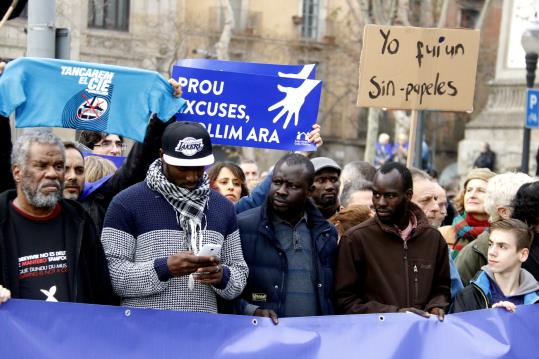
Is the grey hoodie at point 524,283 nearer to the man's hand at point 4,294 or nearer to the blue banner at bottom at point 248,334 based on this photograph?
the blue banner at bottom at point 248,334

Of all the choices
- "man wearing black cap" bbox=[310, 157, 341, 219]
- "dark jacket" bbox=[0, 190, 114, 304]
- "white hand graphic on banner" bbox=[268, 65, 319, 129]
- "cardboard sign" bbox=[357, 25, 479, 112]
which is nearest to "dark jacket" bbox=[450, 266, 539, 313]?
"man wearing black cap" bbox=[310, 157, 341, 219]

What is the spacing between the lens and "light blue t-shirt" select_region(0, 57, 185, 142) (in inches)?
268

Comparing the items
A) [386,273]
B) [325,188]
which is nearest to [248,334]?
[386,273]

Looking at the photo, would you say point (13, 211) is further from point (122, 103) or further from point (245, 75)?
point (245, 75)

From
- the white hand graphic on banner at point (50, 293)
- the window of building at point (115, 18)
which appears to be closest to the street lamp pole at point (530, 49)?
the white hand graphic on banner at point (50, 293)

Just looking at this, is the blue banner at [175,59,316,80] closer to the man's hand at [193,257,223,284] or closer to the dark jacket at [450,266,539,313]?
the dark jacket at [450,266,539,313]

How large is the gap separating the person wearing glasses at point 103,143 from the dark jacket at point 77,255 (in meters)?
2.65

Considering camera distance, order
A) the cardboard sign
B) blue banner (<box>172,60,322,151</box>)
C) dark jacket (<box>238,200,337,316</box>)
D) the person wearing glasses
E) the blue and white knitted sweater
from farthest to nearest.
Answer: the cardboard sign → the person wearing glasses → blue banner (<box>172,60,322,151</box>) → dark jacket (<box>238,200,337,316</box>) → the blue and white knitted sweater

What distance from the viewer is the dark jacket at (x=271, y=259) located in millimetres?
6512

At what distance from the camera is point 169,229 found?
20.0 ft

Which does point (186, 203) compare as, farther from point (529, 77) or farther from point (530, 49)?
point (529, 77)

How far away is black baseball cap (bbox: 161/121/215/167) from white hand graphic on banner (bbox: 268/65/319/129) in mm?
1949

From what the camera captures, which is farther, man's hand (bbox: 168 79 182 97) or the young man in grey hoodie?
man's hand (bbox: 168 79 182 97)

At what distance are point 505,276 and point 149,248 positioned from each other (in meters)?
1.99
